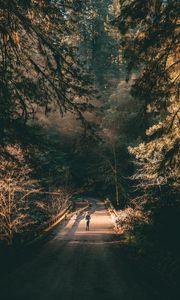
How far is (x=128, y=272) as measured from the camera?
48.8 ft

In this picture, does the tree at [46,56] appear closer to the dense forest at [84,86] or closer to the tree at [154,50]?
the dense forest at [84,86]

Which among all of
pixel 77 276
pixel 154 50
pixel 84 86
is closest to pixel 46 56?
pixel 84 86

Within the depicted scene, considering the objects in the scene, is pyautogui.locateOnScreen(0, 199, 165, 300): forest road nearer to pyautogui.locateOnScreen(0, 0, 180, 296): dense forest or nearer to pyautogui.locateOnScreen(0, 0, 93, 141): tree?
pyautogui.locateOnScreen(0, 0, 180, 296): dense forest

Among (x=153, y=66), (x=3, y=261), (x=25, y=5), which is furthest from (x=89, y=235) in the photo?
(x=25, y=5)

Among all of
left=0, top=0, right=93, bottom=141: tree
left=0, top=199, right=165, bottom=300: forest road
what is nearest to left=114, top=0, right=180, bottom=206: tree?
left=0, top=0, right=93, bottom=141: tree

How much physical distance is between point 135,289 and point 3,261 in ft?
23.4

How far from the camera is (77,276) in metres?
14.2

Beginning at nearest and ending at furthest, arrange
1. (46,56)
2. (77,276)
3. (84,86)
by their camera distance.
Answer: (46,56), (84,86), (77,276)

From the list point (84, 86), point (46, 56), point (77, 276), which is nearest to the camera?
point (46, 56)

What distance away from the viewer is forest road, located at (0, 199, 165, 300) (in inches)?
446

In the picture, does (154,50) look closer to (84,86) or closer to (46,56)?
(84,86)

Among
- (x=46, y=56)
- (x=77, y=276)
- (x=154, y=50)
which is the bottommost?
(x=77, y=276)

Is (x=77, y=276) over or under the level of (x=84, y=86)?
under

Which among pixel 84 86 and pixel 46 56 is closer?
pixel 46 56
